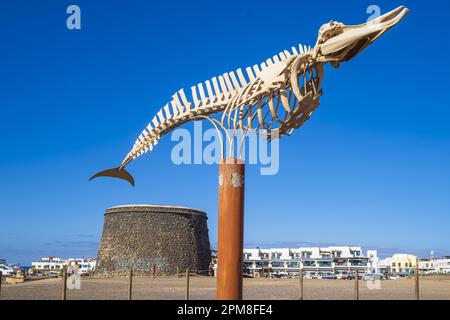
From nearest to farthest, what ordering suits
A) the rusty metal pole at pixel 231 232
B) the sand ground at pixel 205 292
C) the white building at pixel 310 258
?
the rusty metal pole at pixel 231 232, the sand ground at pixel 205 292, the white building at pixel 310 258

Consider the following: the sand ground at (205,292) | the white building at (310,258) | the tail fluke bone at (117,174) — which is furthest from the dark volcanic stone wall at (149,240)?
the white building at (310,258)

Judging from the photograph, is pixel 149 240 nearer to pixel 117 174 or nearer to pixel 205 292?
pixel 205 292

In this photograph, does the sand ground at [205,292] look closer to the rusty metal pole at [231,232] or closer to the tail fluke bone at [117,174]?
the tail fluke bone at [117,174]

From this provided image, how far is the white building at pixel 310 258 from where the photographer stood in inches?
3807

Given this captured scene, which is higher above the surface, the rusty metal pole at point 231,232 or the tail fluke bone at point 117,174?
the tail fluke bone at point 117,174

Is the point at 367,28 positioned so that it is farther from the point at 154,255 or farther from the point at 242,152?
the point at 154,255

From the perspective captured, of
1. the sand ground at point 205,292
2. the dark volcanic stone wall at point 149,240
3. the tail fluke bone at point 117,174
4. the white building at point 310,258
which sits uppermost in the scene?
the tail fluke bone at point 117,174

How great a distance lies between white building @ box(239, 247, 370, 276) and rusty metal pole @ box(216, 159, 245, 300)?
3392 inches

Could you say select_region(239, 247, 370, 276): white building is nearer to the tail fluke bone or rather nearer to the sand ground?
the sand ground

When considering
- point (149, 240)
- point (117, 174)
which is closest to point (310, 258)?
point (149, 240)

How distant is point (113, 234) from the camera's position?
4169 centimetres

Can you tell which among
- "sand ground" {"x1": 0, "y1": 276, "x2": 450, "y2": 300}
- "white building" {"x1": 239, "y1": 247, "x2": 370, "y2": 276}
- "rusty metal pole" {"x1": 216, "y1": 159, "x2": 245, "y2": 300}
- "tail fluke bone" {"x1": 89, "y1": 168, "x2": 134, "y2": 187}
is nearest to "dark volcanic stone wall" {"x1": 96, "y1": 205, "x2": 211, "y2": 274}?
"sand ground" {"x1": 0, "y1": 276, "x2": 450, "y2": 300}

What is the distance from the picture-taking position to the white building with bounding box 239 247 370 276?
9671 cm

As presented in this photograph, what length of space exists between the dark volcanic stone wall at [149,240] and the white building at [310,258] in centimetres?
5513
